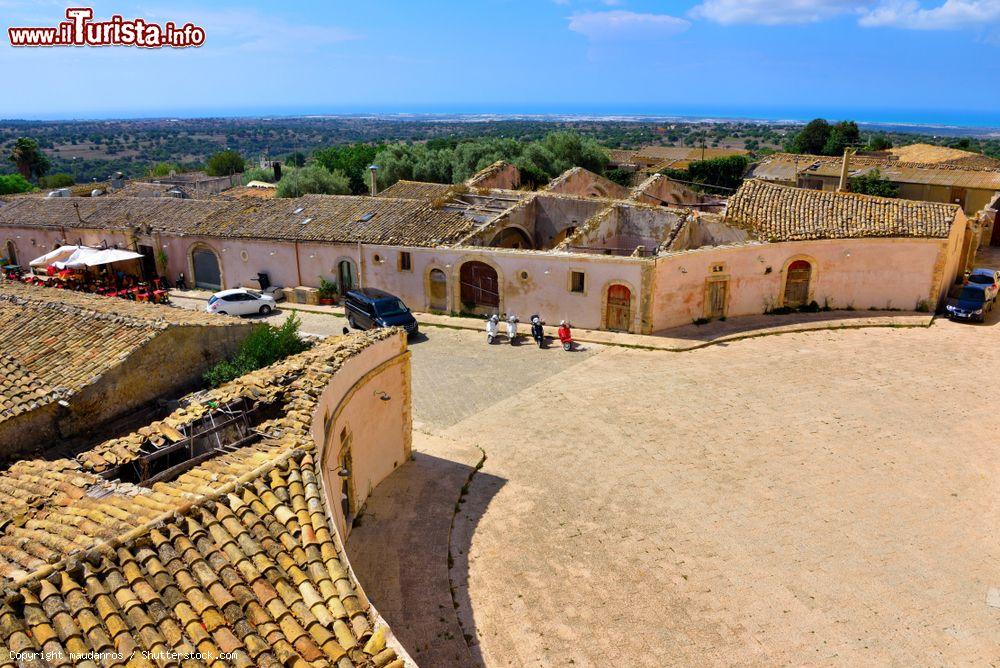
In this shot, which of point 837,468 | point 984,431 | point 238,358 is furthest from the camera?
point 984,431

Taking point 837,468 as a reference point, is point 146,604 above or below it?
above

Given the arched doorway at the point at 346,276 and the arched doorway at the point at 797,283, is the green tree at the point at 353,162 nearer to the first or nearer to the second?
the arched doorway at the point at 346,276

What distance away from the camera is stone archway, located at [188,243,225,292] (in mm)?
31188

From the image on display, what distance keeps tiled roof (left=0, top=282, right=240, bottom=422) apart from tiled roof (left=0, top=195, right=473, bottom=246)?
13382 mm

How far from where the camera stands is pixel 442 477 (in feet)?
48.8

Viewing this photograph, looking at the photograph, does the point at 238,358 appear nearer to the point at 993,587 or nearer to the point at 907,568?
the point at 907,568

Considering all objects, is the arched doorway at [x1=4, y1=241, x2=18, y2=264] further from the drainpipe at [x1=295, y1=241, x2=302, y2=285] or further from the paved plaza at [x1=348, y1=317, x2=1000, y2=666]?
the paved plaza at [x1=348, y1=317, x2=1000, y2=666]

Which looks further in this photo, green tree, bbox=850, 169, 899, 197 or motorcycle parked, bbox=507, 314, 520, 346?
green tree, bbox=850, 169, 899, 197

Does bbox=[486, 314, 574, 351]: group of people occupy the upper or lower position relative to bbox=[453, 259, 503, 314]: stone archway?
lower

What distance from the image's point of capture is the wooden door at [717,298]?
25.2m

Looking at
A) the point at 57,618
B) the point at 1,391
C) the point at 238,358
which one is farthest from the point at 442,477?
the point at 57,618

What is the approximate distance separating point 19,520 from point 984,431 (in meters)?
19.0

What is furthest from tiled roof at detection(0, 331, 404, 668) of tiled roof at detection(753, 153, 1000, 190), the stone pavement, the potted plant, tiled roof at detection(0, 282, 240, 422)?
tiled roof at detection(753, 153, 1000, 190)

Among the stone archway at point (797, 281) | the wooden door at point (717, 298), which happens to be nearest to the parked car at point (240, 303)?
the wooden door at point (717, 298)
